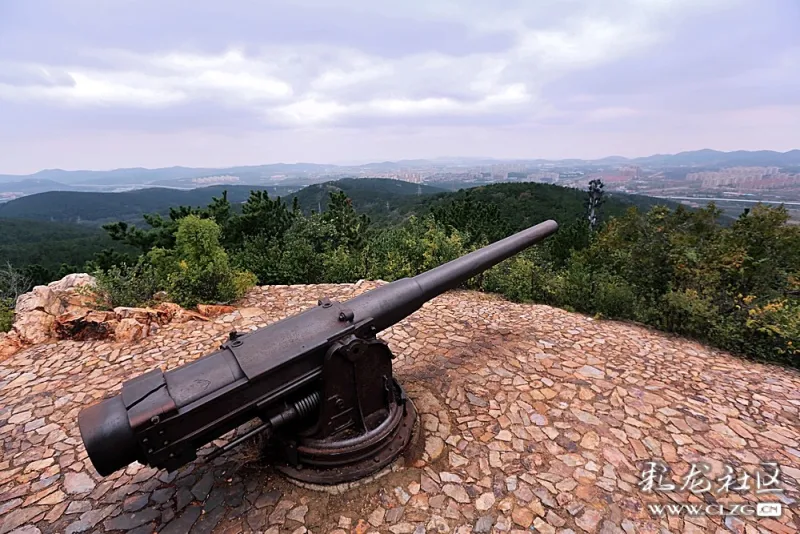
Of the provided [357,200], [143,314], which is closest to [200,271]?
[143,314]

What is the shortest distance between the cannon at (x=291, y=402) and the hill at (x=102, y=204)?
89.9m

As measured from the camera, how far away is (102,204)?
96.8 m

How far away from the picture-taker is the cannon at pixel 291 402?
8.19 ft

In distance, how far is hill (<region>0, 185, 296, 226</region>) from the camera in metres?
88.0

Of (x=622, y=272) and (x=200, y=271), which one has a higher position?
(x=200, y=271)

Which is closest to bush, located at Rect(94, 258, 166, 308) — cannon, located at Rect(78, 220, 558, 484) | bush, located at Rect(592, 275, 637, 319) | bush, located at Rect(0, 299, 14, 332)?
bush, located at Rect(0, 299, 14, 332)

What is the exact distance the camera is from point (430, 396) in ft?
15.2

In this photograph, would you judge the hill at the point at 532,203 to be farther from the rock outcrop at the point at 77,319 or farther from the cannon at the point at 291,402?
the cannon at the point at 291,402

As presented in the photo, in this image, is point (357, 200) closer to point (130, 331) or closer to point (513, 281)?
point (513, 281)

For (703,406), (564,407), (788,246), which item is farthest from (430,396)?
(788,246)

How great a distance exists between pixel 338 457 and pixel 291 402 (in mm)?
684

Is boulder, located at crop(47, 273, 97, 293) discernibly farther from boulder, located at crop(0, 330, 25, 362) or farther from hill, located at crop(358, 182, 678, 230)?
hill, located at crop(358, 182, 678, 230)

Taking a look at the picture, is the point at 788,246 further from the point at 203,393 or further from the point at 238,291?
the point at 238,291

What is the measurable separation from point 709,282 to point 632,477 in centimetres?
485
